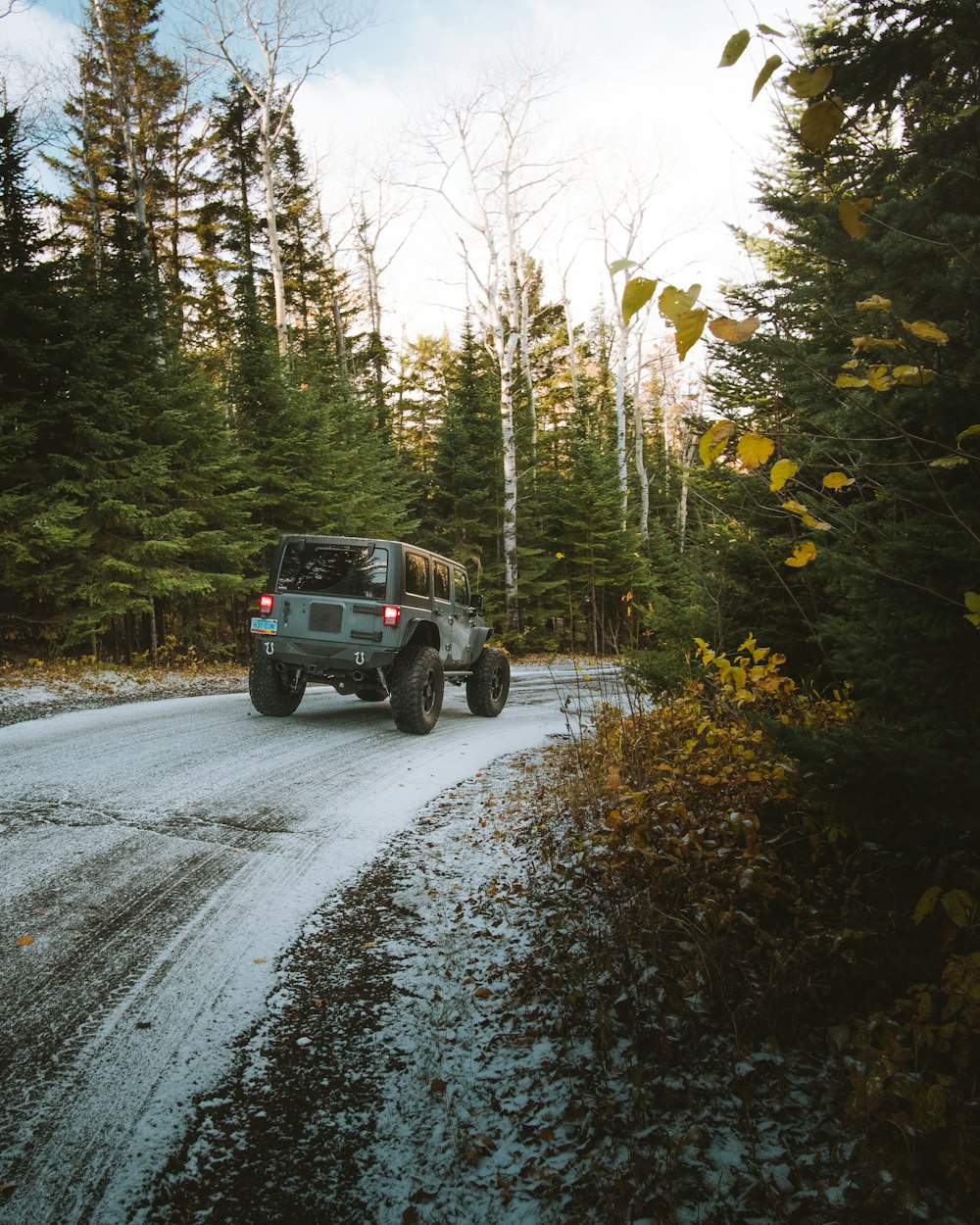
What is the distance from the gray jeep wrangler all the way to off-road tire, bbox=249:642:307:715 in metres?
0.01

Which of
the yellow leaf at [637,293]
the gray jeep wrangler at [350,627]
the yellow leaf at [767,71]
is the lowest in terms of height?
the gray jeep wrangler at [350,627]

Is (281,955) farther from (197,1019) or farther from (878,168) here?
(878,168)

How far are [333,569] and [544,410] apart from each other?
92.9 ft

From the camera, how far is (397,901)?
11.6 feet

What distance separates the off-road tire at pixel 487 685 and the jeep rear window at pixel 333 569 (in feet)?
8.24

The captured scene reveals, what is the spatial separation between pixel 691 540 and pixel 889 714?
4.41 meters

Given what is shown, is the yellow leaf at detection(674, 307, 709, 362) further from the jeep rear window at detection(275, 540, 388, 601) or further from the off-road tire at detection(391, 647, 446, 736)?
the off-road tire at detection(391, 647, 446, 736)

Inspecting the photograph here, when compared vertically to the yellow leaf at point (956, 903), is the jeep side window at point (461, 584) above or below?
above

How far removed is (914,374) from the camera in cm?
195

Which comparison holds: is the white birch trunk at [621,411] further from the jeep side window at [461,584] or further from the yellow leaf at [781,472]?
the yellow leaf at [781,472]

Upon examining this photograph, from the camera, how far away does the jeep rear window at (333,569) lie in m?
7.55

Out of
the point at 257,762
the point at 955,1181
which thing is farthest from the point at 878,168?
the point at 257,762

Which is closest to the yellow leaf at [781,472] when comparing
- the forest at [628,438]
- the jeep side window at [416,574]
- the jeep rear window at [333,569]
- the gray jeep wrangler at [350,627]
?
the forest at [628,438]

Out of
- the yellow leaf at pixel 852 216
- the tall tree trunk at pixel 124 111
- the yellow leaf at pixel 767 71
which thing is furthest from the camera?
the tall tree trunk at pixel 124 111
